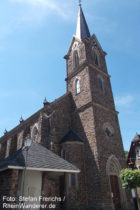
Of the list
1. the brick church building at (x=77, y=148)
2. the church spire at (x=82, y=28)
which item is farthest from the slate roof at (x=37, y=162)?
the church spire at (x=82, y=28)

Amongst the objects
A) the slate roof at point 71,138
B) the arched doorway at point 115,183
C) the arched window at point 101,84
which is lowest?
the arched doorway at point 115,183

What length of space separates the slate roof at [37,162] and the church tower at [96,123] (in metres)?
5.91

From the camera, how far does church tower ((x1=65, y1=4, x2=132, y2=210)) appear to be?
1432 cm

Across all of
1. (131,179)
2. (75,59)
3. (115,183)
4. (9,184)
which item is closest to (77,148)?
(115,183)

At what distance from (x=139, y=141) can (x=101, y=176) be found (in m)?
14.4

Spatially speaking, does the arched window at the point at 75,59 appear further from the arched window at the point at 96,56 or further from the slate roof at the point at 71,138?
the slate roof at the point at 71,138

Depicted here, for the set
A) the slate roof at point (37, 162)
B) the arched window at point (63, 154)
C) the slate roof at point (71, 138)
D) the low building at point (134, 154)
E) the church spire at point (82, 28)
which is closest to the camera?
the slate roof at point (37, 162)

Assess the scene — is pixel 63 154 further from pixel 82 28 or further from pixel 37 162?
pixel 82 28

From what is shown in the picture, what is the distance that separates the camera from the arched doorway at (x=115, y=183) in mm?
14880

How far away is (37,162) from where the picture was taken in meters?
8.72

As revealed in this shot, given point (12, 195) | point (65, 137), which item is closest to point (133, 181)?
point (65, 137)

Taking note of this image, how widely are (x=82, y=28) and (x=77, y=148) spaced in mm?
19033

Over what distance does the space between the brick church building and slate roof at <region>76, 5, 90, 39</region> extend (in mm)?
2012

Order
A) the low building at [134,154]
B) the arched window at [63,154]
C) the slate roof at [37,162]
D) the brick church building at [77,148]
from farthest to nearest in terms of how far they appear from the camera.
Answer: the low building at [134,154], the arched window at [63,154], the brick church building at [77,148], the slate roof at [37,162]
